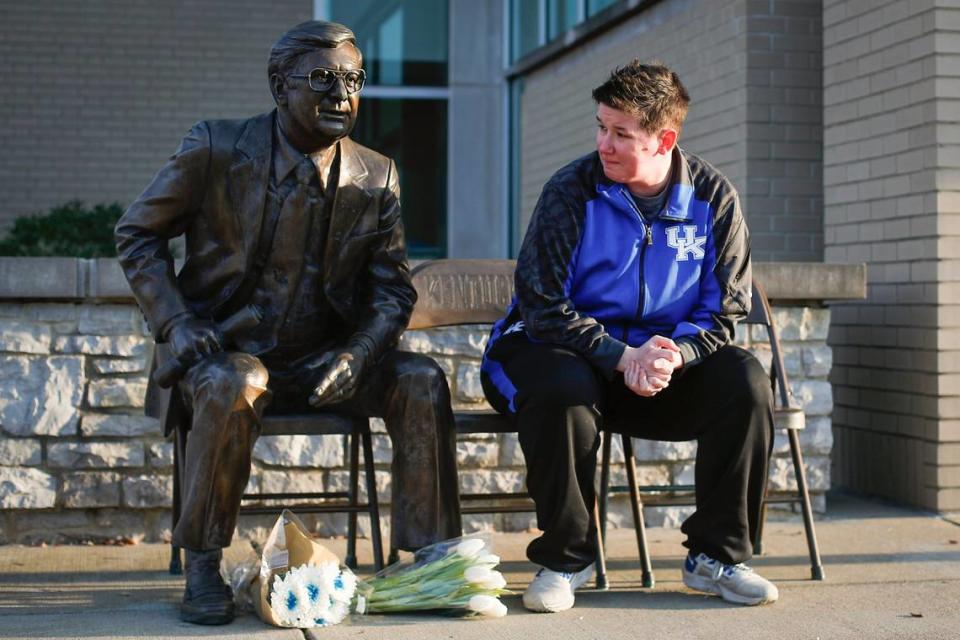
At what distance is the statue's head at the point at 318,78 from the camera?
4.11m

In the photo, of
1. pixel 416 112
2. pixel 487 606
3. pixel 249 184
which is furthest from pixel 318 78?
pixel 416 112

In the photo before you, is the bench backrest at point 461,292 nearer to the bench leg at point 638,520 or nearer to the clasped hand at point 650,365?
the bench leg at point 638,520

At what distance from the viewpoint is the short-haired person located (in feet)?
13.4

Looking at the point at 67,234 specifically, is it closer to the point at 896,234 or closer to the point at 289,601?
the point at 896,234

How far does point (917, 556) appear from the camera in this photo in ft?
16.4

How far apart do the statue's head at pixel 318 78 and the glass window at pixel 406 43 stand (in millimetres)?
7928

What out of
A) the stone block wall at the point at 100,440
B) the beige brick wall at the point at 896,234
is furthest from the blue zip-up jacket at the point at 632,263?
the beige brick wall at the point at 896,234

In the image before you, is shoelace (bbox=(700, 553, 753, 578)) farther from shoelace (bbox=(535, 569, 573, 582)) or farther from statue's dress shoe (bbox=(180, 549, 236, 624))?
statue's dress shoe (bbox=(180, 549, 236, 624))

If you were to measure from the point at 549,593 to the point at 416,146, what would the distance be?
8704mm

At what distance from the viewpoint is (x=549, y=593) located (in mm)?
4082

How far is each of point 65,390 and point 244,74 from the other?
7817 millimetres

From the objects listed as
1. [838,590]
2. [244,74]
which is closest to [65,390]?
[838,590]

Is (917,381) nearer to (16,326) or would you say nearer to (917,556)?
(917,556)

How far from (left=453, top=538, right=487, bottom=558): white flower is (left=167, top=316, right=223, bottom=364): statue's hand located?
889 mm
